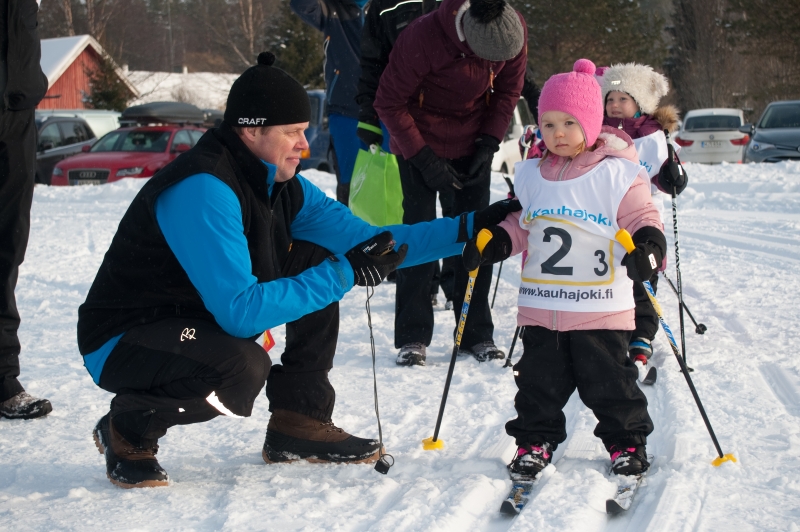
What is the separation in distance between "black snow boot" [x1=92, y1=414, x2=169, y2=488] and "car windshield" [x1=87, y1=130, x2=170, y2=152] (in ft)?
39.3

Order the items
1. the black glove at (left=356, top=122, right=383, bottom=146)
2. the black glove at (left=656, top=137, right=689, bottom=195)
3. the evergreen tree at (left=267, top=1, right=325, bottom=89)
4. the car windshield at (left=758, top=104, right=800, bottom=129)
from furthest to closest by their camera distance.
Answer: the evergreen tree at (left=267, top=1, right=325, bottom=89) → the car windshield at (left=758, top=104, right=800, bottom=129) → the black glove at (left=356, top=122, right=383, bottom=146) → the black glove at (left=656, top=137, right=689, bottom=195)

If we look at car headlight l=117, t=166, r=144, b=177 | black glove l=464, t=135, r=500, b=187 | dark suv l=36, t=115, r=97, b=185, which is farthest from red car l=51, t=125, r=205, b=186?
black glove l=464, t=135, r=500, b=187

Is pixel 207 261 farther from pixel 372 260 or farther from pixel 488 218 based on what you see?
pixel 488 218

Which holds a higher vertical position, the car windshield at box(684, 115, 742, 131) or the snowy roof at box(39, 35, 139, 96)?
the snowy roof at box(39, 35, 139, 96)

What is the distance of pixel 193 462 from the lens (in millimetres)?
3203

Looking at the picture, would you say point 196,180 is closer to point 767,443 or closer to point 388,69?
point 388,69

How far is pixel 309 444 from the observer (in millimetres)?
3168

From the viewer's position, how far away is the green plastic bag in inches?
196

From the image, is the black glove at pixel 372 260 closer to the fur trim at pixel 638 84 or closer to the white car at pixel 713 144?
the fur trim at pixel 638 84

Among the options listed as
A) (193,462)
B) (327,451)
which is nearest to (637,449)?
(327,451)

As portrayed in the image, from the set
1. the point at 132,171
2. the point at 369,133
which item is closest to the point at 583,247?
the point at 369,133

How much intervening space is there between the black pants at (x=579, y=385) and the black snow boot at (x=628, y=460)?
24 millimetres

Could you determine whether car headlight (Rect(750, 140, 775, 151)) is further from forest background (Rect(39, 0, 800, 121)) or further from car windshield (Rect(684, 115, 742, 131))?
forest background (Rect(39, 0, 800, 121))

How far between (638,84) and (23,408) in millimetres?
3651
